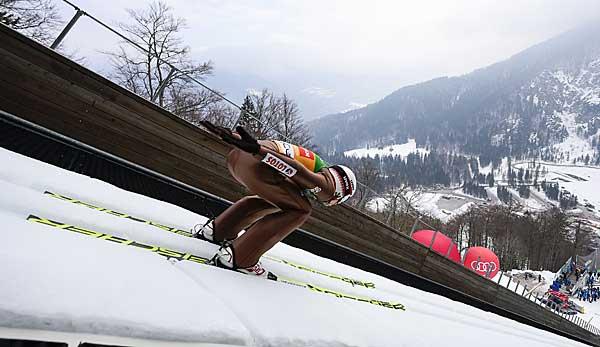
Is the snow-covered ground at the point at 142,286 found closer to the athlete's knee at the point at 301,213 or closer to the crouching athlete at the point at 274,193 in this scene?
the crouching athlete at the point at 274,193

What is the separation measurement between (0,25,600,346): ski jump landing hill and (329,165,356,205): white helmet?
34.3 inches

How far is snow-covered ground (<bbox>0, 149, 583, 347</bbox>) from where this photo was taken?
1.54 m

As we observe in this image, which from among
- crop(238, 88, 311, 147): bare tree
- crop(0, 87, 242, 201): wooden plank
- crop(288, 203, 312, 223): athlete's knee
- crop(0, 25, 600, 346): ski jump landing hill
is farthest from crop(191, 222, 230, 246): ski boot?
crop(238, 88, 311, 147): bare tree

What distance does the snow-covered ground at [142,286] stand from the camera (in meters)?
1.54

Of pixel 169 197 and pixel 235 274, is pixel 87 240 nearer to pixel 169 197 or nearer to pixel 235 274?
pixel 235 274

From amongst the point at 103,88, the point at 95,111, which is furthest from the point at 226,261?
the point at 103,88

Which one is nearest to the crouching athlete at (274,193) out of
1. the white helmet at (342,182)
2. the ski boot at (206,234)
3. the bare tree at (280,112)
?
the white helmet at (342,182)

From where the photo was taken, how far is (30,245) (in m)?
1.80

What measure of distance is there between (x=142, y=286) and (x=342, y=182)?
1.80 meters

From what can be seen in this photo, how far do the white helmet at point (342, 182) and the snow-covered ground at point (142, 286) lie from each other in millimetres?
873

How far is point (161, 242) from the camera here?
10.0ft

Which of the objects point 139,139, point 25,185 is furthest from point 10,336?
point 139,139

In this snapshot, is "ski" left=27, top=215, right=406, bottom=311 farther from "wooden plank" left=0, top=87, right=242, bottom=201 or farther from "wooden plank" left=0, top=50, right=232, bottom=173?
"wooden plank" left=0, top=50, right=232, bottom=173

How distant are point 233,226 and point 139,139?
223 cm
